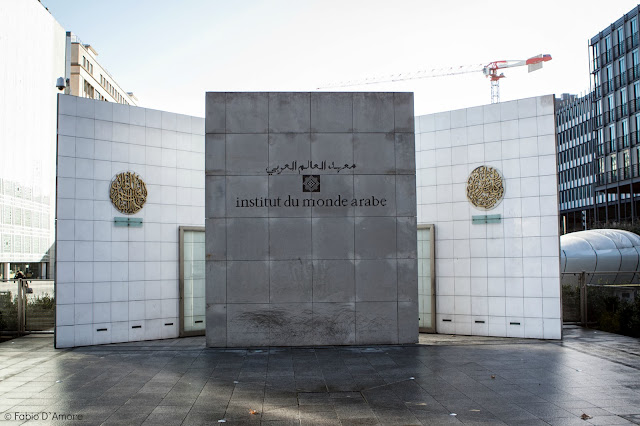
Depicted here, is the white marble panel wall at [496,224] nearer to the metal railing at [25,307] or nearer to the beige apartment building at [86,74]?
the metal railing at [25,307]

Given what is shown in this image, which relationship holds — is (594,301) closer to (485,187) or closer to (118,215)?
(485,187)

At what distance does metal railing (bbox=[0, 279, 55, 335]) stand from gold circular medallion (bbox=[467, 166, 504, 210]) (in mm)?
14413

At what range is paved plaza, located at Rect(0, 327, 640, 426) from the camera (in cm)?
934

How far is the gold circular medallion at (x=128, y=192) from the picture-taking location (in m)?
17.2

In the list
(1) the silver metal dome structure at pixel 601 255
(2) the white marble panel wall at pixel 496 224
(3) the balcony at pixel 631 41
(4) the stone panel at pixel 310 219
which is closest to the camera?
(4) the stone panel at pixel 310 219

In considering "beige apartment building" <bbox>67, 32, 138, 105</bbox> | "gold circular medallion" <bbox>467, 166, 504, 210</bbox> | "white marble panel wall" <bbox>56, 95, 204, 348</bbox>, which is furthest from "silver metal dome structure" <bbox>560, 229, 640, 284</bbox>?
"beige apartment building" <bbox>67, 32, 138, 105</bbox>

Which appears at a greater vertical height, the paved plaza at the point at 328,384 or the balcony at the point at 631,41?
the balcony at the point at 631,41

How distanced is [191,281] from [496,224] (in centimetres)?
1012

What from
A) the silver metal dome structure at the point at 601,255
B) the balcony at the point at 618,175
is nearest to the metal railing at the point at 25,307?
the silver metal dome structure at the point at 601,255

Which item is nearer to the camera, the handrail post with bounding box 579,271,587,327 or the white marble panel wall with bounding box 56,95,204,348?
the white marble panel wall with bounding box 56,95,204,348

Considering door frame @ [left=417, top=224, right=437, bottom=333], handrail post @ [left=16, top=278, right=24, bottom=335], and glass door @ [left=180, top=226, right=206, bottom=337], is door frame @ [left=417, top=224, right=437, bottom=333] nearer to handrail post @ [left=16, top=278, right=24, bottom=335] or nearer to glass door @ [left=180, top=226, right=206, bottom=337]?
glass door @ [left=180, top=226, right=206, bottom=337]

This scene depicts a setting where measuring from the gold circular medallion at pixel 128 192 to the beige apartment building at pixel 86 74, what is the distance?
6662 cm

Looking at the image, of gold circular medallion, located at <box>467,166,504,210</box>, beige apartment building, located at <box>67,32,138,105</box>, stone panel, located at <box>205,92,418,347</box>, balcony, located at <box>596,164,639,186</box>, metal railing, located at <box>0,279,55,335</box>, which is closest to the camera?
stone panel, located at <box>205,92,418,347</box>

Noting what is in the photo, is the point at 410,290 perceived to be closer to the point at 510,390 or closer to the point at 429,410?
the point at 510,390
